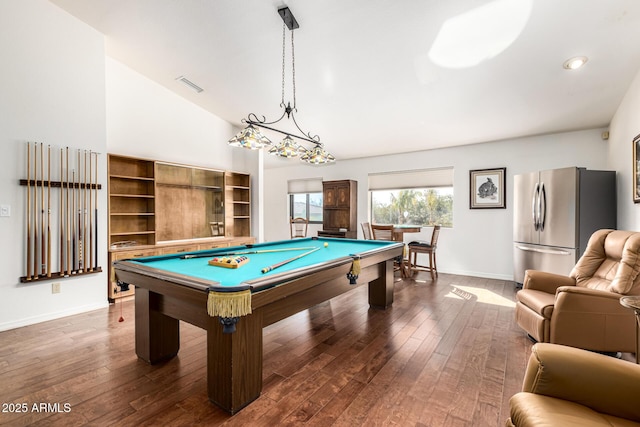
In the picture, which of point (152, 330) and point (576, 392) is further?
point (152, 330)

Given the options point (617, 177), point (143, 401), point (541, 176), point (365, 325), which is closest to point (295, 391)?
point (143, 401)

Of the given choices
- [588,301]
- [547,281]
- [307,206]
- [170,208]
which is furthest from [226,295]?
[307,206]

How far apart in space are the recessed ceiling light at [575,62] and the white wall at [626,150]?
56 centimetres

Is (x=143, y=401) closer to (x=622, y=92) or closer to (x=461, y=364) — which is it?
(x=461, y=364)

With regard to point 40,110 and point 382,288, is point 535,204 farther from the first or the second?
point 40,110

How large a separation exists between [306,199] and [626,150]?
583 centimetres

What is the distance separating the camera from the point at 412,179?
5.91m

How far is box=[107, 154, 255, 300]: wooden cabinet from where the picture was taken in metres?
4.17

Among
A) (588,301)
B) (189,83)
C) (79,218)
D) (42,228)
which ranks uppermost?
(189,83)

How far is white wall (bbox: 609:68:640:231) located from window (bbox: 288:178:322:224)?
17.3 ft

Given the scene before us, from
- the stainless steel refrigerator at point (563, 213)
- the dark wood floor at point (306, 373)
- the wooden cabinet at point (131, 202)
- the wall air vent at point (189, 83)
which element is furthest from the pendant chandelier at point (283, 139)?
the stainless steel refrigerator at point (563, 213)

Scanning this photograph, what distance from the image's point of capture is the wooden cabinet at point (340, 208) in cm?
637

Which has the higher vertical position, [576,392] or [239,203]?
[239,203]

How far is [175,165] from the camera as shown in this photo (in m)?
4.79
